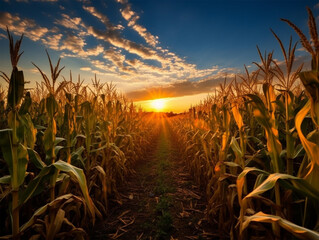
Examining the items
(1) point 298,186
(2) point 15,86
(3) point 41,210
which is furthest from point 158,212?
(2) point 15,86

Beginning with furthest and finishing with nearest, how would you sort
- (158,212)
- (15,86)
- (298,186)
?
(158,212), (15,86), (298,186)

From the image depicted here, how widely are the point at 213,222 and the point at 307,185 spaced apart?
6.56 feet

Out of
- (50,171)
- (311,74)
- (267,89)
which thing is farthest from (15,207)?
(267,89)

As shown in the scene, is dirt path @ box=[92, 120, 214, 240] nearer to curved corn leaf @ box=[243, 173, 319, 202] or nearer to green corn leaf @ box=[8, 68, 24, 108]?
curved corn leaf @ box=[243, 173, 319, 202]

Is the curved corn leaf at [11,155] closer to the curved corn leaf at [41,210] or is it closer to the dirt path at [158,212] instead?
the curved corn leaf at [41,210]

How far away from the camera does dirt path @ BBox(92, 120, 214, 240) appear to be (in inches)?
99.7

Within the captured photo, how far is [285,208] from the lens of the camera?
1610mm

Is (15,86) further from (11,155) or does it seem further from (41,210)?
(41,210)

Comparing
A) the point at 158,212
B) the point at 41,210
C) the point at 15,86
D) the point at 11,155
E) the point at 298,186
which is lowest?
the point at 158,212

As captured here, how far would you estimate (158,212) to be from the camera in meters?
3.13

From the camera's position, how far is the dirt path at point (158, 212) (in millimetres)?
2531

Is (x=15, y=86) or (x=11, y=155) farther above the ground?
(x=15, y=86)

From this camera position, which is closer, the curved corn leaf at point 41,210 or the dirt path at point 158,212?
the curved corn leaf at point 41,210

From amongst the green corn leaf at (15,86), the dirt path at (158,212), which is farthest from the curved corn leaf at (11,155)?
the dirt path at (158,212)
